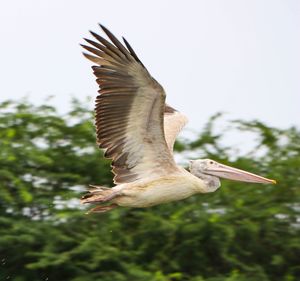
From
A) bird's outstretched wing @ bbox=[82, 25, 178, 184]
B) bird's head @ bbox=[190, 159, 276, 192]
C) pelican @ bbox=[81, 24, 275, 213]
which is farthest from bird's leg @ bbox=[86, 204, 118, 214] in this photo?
bird's head @ bbox=[190, 159, 276, 192]

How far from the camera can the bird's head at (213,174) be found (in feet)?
36.8

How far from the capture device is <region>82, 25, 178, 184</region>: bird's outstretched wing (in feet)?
33.9

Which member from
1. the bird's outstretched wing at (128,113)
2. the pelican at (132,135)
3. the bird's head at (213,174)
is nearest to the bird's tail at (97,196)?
the pelican at (132,135)

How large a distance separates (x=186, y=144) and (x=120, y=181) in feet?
6.92

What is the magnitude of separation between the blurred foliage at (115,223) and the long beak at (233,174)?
0.58 metres

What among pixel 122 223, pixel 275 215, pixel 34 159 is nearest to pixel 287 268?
pixel 275 215

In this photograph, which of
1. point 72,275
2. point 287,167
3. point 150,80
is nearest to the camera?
point 150,80

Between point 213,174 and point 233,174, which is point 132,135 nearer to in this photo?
point 213,174

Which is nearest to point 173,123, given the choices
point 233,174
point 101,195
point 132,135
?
point 233,174

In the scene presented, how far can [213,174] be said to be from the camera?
11.3m

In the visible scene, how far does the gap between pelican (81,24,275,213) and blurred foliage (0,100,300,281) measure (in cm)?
86

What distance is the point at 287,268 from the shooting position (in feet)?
40.0

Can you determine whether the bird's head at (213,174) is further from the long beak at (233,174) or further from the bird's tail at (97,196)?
the bird's tail at (97,196)

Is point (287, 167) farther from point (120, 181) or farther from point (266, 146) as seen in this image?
point (120, 181)
